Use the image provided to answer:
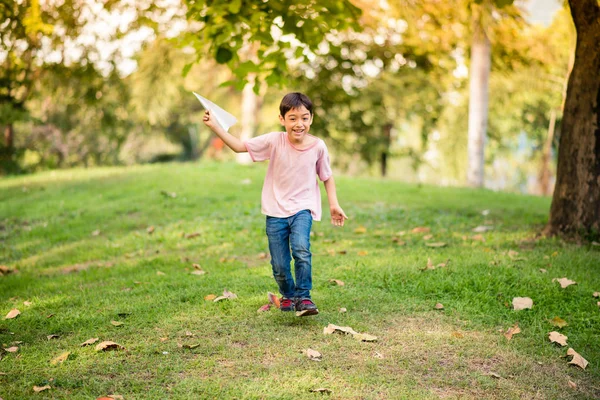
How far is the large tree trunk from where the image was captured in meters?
7.76

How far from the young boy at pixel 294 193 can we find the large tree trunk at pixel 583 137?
4.09 meters

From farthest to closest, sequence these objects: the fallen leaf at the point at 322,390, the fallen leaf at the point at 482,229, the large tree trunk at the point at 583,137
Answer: the fallen leaf at the point at 482,229, the large tree trunk at the point at 583,137, the fallen leaf at the point at 322,390

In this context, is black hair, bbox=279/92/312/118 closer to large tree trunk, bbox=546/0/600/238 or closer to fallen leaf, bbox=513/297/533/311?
fallen leaf, bbox=513/297/533/311

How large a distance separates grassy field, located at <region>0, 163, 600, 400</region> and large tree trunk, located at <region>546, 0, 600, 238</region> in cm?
45

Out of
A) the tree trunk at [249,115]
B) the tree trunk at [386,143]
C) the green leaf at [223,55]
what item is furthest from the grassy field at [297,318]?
the tree trunk at [386,143]

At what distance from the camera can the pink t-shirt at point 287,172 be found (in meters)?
5.09


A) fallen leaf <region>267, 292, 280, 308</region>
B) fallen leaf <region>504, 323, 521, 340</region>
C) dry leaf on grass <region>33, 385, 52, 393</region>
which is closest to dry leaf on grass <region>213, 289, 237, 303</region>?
fallen leaf <region>267, 292, 280, 308</region>

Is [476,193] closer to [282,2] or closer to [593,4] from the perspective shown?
[593,4]

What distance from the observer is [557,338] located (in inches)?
201

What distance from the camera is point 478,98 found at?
1750 cm

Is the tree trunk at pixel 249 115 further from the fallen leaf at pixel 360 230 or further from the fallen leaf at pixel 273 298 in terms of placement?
the fallen leaf at pixel 273 298

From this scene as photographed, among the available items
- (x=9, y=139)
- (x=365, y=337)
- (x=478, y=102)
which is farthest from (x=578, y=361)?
(x=9, y=139)

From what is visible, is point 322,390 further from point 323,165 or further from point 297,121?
point 297,121

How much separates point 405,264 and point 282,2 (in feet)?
10.8
